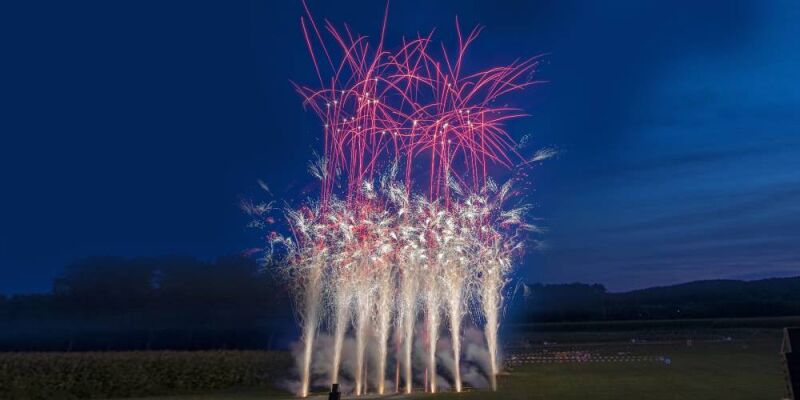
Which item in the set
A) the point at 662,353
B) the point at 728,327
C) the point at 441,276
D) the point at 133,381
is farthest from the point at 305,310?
the point at 728,327

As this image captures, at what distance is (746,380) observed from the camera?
20.8 m

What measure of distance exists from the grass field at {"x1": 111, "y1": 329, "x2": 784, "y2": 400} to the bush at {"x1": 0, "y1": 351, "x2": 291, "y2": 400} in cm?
164

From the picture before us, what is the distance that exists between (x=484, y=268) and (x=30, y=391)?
51.0 ft

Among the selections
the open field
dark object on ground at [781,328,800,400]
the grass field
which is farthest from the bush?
dark object on ground at [781,328,800,400]

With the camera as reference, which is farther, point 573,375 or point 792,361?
point 573,375

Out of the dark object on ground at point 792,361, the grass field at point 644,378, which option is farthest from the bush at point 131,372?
the dark object on ground at point 792,361

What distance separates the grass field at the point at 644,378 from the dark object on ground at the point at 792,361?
640cm

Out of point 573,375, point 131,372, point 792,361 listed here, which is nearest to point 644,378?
point 573,375

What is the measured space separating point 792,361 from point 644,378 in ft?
40.2

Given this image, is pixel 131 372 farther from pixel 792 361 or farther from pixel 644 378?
pixel 792 361

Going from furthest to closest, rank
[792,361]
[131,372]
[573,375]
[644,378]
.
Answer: [573,375]
[131,372]
[644,378]
[792,361]

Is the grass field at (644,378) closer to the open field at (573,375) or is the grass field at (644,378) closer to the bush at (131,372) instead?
the open field at (573,375)

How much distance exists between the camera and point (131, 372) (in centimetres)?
2328

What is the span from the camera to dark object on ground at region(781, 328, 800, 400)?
10.7 meters
